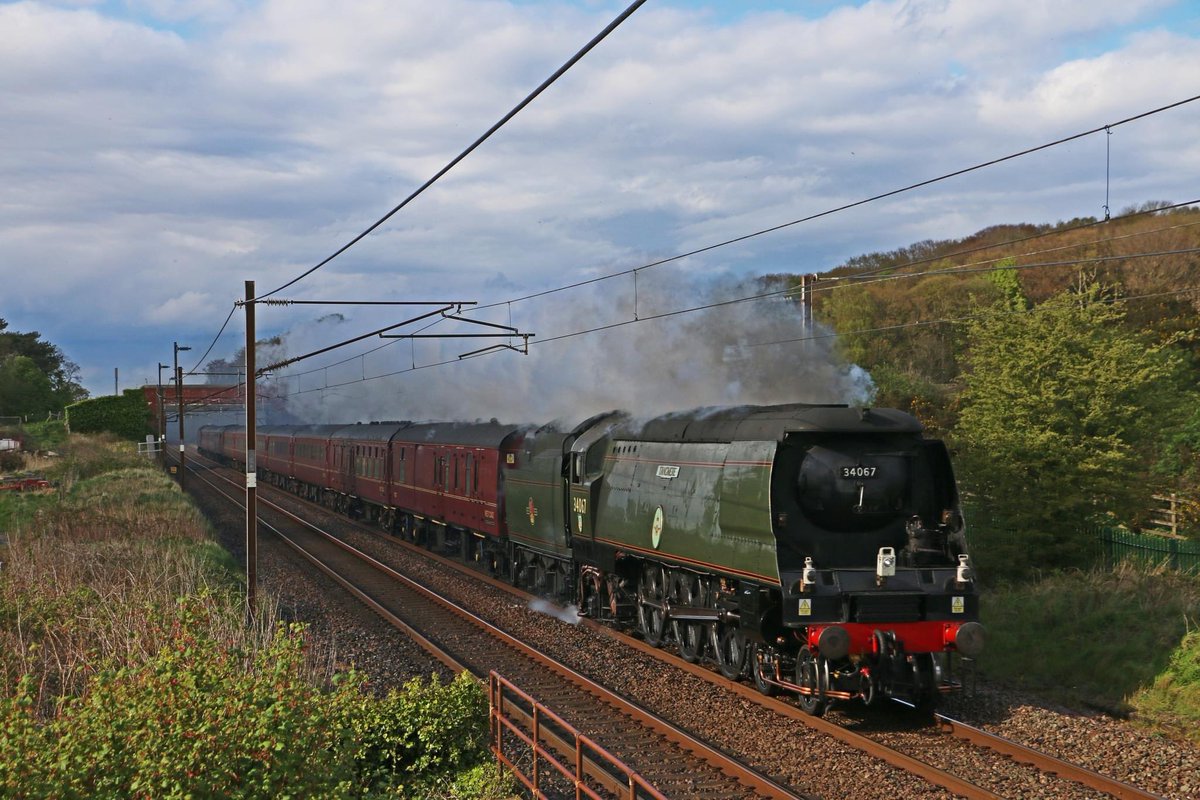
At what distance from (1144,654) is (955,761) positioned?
464cm

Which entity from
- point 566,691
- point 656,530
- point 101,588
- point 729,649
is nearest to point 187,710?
point 566,691

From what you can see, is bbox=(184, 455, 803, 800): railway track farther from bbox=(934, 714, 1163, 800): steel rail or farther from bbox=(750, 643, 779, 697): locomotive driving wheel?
bbox=(934, 714, 1163, 800): steel rail

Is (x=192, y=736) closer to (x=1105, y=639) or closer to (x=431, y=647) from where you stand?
(x=431, y=647)

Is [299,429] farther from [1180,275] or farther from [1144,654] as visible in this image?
[1144,654]

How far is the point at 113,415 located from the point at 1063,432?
6332 cm

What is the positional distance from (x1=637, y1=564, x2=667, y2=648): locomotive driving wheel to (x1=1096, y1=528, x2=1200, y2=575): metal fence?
27.0 feet

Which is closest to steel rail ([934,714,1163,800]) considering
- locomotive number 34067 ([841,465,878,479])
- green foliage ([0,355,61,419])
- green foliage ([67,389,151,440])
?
locomotive number 34067 ([841,465,878,479])

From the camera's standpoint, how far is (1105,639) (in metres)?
13.9

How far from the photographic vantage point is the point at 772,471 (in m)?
11.3

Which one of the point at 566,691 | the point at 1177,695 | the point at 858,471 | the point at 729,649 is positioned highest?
the point at 858,471

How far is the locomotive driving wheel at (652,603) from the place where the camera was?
582 inches

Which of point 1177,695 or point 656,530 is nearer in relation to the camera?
point 1177,695

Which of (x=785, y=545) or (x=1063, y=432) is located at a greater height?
(x=1063, y=432)

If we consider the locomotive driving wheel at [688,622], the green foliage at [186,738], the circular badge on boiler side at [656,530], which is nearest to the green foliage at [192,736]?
the green foliage at [186,738]
